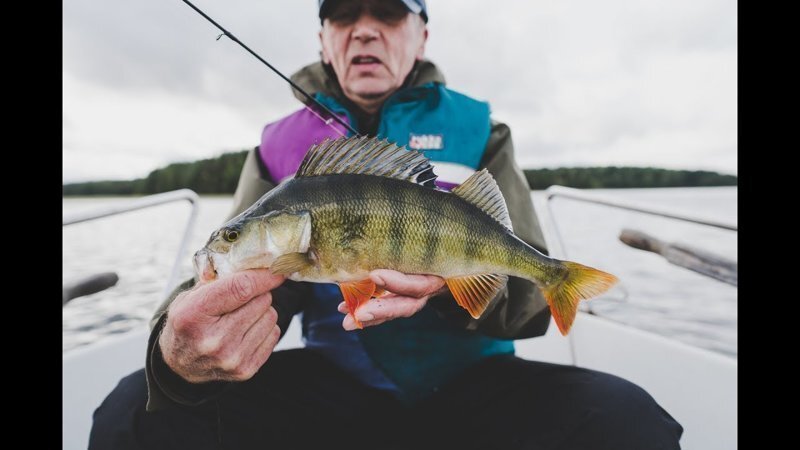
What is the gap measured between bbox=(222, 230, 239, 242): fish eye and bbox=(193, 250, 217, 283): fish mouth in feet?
0.23

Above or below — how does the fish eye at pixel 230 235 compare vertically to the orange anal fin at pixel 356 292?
above

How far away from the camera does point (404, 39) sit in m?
2.62

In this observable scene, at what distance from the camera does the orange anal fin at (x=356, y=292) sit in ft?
5.14

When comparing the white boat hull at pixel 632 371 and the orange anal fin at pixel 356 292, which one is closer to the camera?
the orange anal fin at pixel 356 292

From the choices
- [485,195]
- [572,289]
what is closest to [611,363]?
[572,289]

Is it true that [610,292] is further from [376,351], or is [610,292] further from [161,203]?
[161,203]

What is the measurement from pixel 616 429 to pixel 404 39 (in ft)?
6.57

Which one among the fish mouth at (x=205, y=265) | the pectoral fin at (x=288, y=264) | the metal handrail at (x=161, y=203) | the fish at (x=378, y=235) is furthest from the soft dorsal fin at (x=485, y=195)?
the metal handrail at (x=161, y=203)

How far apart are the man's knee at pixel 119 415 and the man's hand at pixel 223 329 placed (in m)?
0.37

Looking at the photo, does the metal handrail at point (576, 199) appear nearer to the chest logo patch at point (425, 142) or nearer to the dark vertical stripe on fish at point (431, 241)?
the chest logo patch at point (425, 142)

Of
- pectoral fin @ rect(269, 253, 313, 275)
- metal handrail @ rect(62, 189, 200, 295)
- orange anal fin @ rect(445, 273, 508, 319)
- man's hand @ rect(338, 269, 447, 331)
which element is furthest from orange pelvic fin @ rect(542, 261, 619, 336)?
metal handrail @ rect(62, 189, 200, 295)

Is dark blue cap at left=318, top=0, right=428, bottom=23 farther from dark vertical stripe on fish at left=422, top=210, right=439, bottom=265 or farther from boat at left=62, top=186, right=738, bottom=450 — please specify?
boat at left=62, top=186, right=738, bottom=450

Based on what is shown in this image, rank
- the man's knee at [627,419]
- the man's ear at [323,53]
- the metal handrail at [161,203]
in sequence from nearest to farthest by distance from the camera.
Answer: the man's knee at [627,419]
the man's ear at [323,53]
the metal handrail at [161,203]
